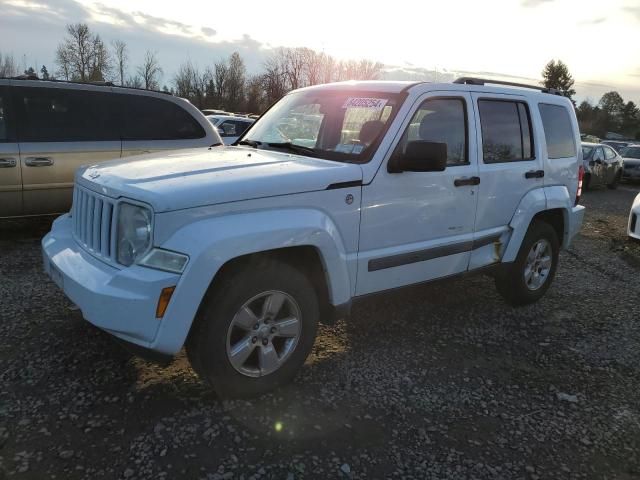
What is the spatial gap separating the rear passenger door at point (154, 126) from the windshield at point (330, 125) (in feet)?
8.62

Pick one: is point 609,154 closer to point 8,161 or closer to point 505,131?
point 505,131

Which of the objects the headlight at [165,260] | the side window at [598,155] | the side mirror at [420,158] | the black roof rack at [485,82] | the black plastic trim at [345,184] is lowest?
the headlight at [165,260]

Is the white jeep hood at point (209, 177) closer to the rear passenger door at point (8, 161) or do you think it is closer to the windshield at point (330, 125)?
the windshield at point (330, 125)

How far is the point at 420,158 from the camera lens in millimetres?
3430

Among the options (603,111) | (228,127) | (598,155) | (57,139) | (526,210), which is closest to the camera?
(526,210)

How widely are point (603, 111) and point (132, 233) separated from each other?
9291 centimetres

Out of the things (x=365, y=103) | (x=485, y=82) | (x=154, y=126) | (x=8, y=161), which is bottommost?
(x=8, y=161)

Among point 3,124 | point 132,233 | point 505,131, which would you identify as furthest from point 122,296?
point 3,124

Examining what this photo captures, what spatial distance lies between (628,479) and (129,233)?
2985 mm

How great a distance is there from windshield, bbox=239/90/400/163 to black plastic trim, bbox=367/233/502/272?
2.34 feet

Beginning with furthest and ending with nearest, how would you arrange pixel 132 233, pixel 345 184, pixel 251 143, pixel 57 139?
pixel 57 139 → pixel 251 143 → pixel 345 184 → pixel 132 233

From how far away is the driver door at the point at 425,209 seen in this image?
3.52m

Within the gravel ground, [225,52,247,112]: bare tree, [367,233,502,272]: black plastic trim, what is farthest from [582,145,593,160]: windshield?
[225,52,247,112]: bare tree

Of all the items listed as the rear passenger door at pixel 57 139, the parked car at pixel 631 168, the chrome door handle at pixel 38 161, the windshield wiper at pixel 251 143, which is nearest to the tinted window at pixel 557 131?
the windshield wiper at pixel 251 143
